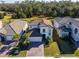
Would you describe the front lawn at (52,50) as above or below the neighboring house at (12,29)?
below

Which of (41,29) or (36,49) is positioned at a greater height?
(41,29)

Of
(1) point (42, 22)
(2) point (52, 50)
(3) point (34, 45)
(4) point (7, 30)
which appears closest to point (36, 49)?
(3) point (34, 45)

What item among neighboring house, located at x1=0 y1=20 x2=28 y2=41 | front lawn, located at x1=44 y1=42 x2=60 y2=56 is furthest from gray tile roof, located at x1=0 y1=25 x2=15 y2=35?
front lawn, located at x1=44 y1=42 x2=60 y2=56

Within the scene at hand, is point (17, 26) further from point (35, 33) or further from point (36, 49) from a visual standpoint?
point (36, 49)

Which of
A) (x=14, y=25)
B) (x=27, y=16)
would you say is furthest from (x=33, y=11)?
(x=14, y=25)

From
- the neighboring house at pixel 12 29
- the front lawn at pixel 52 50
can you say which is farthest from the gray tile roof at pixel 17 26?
the front lawn at pixel 52 50

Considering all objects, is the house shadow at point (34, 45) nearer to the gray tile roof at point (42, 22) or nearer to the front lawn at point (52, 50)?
the front lawn at point (52, 50)
